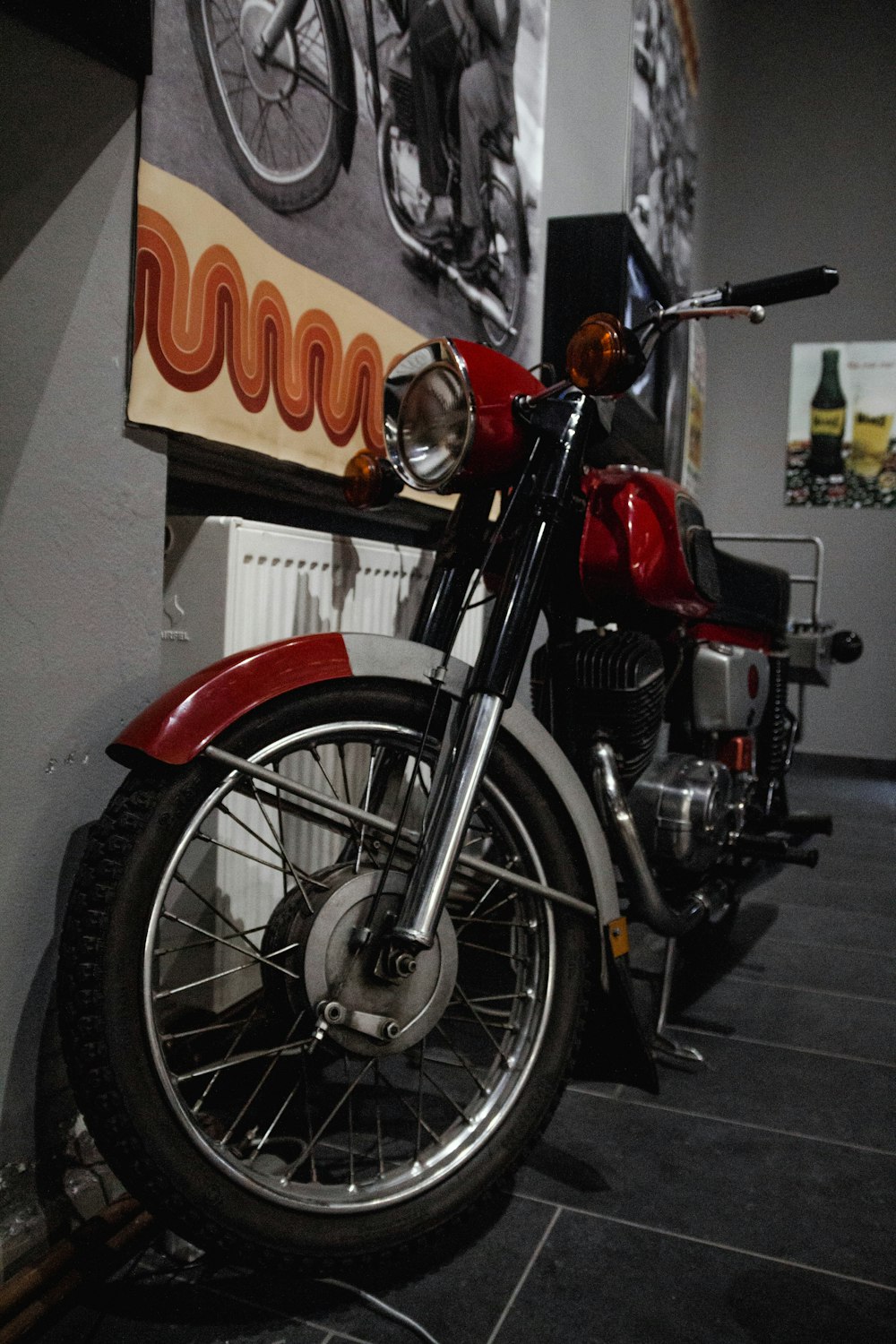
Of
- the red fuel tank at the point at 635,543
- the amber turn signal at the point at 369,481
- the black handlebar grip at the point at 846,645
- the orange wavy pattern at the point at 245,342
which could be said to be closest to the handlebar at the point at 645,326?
the red fuel tank at the point at 635,543

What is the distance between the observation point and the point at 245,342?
1410 mm

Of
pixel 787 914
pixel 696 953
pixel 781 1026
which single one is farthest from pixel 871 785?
pixel 781 1026

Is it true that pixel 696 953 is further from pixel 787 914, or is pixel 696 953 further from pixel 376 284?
pixel 376 284

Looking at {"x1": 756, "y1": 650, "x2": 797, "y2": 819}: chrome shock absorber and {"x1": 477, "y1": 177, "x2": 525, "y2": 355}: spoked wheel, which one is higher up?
{"x1": 477, "y1": 177, "x2": 525, "y2": 355}: spoked wheel

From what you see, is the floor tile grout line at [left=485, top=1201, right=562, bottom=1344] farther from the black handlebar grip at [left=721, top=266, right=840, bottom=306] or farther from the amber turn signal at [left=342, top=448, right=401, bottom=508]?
the black handlebar grip at [left=721, top=266, right=840, bottom=306]

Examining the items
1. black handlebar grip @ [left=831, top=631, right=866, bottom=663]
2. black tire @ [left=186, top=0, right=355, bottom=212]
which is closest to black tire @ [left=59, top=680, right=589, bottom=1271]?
black tire @ [left=186, top=0, right=355, bottom=212]

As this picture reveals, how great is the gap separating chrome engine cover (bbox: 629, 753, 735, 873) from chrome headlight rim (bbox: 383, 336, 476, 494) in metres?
0.68

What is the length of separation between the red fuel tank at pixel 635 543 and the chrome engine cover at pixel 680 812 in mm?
311

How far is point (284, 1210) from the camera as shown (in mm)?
953

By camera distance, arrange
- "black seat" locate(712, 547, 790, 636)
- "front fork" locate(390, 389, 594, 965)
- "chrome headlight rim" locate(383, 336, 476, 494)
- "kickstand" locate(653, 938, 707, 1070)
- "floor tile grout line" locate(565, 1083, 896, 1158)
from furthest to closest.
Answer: "black seat" locate(712, 547, 790, 636)
"kickstand" locate(653, 938, 707, 1070)
"floor tile grout line" locate(565, 1083, 896, 1158)
"chrome headlight rim" locate(383, 336, 476, 494)
"front fork" locate(390, 389, 594, 965)

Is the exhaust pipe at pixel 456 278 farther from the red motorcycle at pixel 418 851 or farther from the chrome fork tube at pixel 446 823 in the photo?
the chrome fork tube at pixel 446 823

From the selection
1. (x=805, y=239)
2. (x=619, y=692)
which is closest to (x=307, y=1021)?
(x=619, y=692)

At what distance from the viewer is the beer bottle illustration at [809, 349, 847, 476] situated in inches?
202

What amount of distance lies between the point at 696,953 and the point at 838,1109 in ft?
2.22
